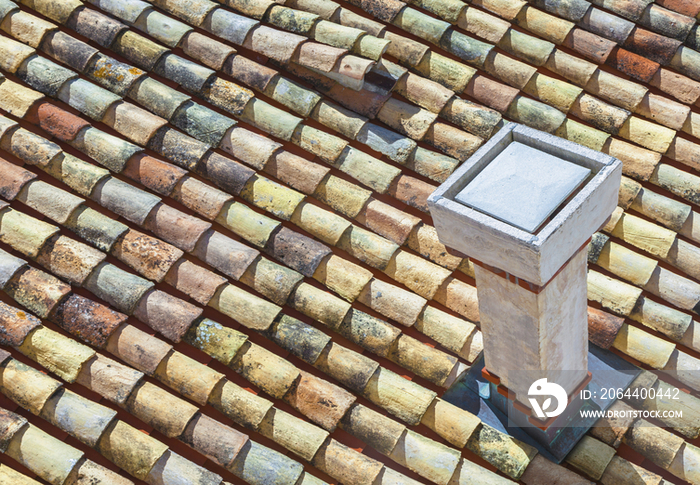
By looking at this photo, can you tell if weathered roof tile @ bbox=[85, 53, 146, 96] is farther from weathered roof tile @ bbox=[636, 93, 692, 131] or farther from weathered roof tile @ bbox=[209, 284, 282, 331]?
weathered roof tile @ bbox=[636, 93, 692, 131]

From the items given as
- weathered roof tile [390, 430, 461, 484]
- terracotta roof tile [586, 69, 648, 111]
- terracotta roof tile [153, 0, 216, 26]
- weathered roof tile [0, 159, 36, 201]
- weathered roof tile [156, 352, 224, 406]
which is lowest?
weathered roof tile [156, 352, 224, 406]

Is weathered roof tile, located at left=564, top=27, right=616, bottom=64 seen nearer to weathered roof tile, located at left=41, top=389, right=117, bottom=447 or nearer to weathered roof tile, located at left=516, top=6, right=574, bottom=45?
weathered roof tile, located at left=516, top=6, right=574, bottom=45

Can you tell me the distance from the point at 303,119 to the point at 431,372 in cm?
230

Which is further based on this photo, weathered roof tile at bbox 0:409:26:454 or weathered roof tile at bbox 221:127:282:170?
weathered roof tile at bbox 221:127:282:170

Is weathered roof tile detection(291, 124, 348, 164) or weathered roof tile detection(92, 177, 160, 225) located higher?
weathered roof tile detection(291, 124, 348, 164)

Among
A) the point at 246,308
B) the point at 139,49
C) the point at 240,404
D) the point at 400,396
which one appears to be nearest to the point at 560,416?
the point at 400,396

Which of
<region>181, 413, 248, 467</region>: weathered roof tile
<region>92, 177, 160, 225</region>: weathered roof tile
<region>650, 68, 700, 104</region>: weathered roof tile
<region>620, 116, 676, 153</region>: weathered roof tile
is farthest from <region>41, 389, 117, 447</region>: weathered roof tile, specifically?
<region>650, 68, 700, 104</region>: weathered roof tile

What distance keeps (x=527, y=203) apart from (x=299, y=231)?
7.40 ft

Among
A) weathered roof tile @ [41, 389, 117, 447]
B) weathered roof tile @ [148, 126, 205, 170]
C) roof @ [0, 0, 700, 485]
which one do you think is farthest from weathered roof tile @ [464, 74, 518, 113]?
weathered roof tile @ [41, 389, 117, 447]

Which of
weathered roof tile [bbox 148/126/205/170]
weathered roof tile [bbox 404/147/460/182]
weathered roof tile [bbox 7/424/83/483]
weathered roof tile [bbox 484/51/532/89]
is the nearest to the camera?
weathered roof tile [bbox 7/424/83/483]

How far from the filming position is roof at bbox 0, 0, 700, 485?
15.9 ft

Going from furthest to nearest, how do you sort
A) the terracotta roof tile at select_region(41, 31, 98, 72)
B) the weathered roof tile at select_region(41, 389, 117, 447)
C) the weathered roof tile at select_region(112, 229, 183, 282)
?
the terracotta roof tile at select_region(41, 31, 98, 72) < the weathered roof tile at select_region(112, 229, 183, 282) < the weathered roof tile at select_region(41, 389, 117, 447)

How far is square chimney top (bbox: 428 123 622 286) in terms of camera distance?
3.60 m

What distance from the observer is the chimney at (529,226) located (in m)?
3.63
